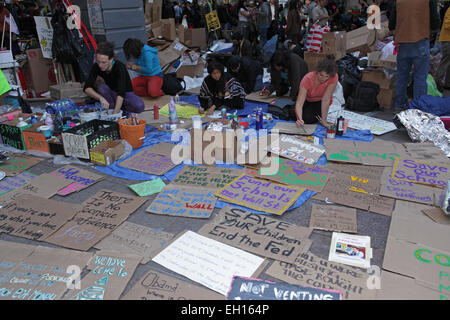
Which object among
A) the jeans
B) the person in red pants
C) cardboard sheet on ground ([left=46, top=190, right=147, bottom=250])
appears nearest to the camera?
cardboard sheet on ground ([left=46, top=190, right=147, bottom=250])

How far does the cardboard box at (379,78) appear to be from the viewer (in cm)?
515

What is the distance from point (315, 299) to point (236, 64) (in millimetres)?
4217

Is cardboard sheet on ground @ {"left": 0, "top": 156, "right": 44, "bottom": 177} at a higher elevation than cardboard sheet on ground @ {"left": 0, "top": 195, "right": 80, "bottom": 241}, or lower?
higher

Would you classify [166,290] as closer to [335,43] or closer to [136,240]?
[136,240]

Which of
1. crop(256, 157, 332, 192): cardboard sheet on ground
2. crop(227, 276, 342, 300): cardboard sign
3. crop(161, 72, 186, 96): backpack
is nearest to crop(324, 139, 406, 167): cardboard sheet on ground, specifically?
crop(256, 157, 332, 192): cardboard sheet on ground

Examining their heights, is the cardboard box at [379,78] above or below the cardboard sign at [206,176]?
above

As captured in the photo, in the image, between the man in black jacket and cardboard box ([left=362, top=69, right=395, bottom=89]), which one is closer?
cardboard box ([left=362, top=69, right=395, bottom=89])

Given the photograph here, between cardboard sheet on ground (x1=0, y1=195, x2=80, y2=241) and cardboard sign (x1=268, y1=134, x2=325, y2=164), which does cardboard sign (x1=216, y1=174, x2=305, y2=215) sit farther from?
cardboard sheet on ground (x1=0, y1=195, x2=80, y2=241)

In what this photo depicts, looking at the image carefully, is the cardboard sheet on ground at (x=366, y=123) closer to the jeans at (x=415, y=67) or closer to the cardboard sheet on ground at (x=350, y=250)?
the jeans at (x=415, y=67)

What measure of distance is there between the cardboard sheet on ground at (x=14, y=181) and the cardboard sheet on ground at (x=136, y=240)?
1275 mm

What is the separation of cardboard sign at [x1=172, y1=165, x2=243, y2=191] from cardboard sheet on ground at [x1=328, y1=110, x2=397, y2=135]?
1.99 m

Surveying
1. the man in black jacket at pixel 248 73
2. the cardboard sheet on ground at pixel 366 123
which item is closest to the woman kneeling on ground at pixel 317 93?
the cardboard sheet on ground at pixel 366 123

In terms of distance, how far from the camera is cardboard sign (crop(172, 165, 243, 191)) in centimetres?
308

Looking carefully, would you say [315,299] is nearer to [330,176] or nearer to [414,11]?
[330,176]
